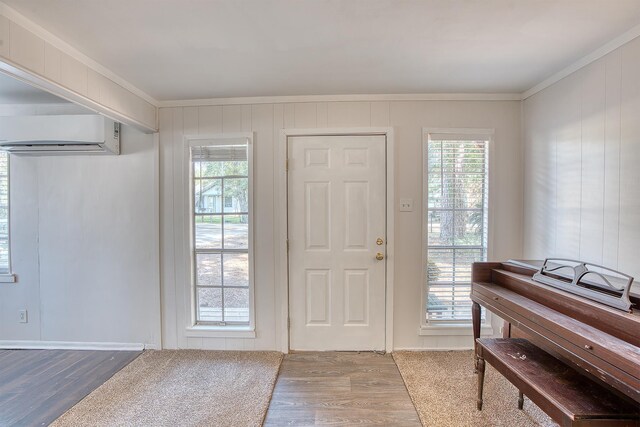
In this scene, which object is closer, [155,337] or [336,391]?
[336,391]

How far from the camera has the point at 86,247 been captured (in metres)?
2.54

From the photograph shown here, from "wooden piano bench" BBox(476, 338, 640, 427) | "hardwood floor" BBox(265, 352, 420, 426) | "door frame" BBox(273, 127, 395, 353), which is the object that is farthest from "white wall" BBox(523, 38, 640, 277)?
"hardwood floor" BBox(265, 352, 420, 426)

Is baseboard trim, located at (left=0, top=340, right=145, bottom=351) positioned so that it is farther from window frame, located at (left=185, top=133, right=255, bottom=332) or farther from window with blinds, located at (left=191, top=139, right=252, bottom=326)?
window with blinds, located at (left=191, top=139, right=252, bottom=326)

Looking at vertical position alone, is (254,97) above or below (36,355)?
above

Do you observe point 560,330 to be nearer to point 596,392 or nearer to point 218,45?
point 596,392

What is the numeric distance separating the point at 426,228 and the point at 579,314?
124 cm

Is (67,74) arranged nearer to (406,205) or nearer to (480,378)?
(406,205)

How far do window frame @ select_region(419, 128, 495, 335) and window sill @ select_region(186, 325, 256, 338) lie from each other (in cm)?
155

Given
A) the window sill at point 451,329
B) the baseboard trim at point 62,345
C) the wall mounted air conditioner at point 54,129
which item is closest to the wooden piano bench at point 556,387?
the window sill at point 451,329

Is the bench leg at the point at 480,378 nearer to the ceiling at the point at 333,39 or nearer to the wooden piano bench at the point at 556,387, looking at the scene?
the wooden piano bench at the point at 556,387

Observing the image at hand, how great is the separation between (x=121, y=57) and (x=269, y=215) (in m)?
1.50

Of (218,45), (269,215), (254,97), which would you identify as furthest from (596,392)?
(254,97)

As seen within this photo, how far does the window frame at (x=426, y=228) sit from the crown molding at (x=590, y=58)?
0.44 m

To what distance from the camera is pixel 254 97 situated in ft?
8.04
